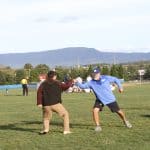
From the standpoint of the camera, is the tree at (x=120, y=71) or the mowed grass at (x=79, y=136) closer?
the mowed grass at (x=79, y=136)

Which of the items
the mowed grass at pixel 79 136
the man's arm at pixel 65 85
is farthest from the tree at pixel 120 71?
the man's arm at pixel 65 85

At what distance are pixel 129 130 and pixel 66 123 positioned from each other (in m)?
1.69

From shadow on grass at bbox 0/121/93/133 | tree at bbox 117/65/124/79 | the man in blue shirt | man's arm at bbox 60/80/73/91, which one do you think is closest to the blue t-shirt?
the man in blue shirt

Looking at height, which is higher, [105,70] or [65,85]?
[105,70]

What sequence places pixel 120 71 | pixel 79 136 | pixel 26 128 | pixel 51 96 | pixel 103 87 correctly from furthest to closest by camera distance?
1. pixel 120 71
2. pixel 26 128
3. pixel 103 87
4. pixel 51 96
5. pixel 79 136

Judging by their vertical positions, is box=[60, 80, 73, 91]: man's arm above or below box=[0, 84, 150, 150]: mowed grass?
above

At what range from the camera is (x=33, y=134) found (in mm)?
15492

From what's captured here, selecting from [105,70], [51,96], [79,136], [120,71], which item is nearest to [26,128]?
[51,96]

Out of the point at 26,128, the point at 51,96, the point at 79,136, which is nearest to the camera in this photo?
the point at 79,136

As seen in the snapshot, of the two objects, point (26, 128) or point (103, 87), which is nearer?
point (103, 87)

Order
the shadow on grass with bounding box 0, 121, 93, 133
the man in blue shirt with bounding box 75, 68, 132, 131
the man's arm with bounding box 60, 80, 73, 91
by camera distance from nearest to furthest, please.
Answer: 1. the man's arm with bounding box 60, 80, 73, 91
2. the man in blue shirt with bounding box 75, 68, 132, 131
3. the shadow on grass with bounding box 0, 121, 93, 133

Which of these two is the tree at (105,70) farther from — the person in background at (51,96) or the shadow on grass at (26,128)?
the person in background at (51,96)

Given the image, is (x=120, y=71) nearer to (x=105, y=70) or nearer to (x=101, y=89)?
(x=105, y=70)

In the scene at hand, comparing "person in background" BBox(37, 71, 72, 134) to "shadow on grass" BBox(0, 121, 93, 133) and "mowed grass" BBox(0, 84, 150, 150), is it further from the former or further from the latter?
"shadow on grass" BBox(0, 121, 93, 133)
